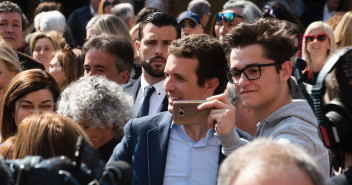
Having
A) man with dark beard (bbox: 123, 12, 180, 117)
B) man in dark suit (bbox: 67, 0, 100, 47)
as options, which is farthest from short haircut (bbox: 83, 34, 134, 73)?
man in dark suit (bbox: 67, 0, 100, 47)

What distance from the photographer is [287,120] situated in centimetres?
365

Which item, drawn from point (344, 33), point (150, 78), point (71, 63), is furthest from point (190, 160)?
point (344, 33)

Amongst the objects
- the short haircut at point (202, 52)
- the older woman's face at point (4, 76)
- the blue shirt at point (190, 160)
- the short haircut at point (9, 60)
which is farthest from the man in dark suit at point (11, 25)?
the blue shirt at point (190, 160)

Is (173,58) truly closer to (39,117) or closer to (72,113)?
(72,113)

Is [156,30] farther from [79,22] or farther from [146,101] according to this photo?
[79,22]

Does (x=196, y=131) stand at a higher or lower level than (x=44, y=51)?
higher

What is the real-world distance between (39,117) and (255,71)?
51.1 inches

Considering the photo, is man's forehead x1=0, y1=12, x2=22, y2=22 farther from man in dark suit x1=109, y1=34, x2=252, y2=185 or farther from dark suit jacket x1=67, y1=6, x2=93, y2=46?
man in dark suit x1=109, y1=34, x2=252, y2=185

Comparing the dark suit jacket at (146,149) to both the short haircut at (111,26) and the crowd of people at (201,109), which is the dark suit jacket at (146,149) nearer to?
the crowd of people at (201,109)

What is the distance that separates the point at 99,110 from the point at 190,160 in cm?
94

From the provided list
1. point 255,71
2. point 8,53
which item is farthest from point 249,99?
point 8,53

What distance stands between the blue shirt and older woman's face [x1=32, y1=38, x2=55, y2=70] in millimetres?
4479

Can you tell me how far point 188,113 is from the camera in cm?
384

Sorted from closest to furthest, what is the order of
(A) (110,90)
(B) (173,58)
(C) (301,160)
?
1. (C) (301,160)
2. (B) (173,58)
3. (A) (110,90)
